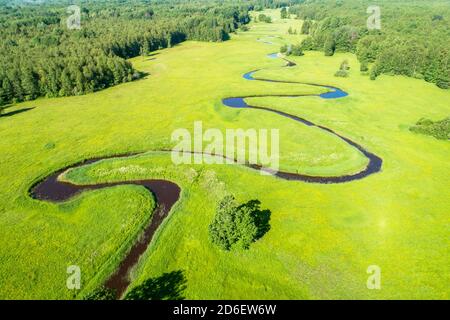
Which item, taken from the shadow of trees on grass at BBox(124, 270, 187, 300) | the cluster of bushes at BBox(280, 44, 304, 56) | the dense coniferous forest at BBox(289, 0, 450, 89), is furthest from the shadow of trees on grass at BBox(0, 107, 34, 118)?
the cluster of bushes at BBox(280, 44, 304, 56)

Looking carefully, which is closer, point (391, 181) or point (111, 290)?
point (111, 290)

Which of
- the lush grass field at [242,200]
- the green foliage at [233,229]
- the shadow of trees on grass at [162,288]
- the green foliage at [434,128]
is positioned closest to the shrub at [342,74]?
the lush grass field at [242,200]

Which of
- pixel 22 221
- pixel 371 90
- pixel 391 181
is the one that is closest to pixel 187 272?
pixel 22 221

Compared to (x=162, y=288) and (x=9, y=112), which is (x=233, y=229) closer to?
(x=162, y=288)

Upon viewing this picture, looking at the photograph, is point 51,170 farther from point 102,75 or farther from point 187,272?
point 102,75

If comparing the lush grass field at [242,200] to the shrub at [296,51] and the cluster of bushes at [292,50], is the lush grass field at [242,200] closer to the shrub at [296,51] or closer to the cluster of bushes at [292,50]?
the shrub at [296,51]
